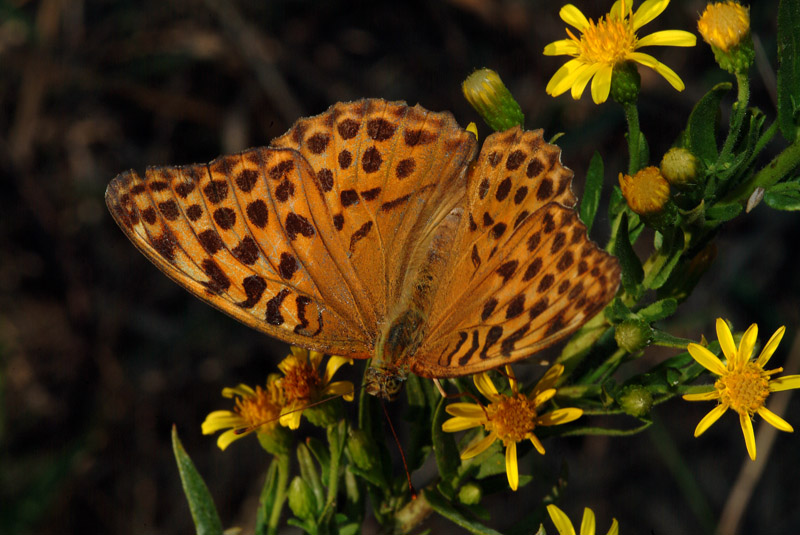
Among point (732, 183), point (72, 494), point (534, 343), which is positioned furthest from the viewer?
point (72, 494)

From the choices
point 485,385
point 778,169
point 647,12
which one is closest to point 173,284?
point 485,385

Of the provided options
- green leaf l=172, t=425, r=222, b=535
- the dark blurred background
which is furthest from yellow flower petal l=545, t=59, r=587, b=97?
the dark blurred background

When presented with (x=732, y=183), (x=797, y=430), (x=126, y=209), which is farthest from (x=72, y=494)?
(x=797, y=430)

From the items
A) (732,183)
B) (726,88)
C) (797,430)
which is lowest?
(797,430)

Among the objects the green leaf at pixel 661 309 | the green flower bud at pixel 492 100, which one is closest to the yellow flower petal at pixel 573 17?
the green flower bud at pixel 492 100

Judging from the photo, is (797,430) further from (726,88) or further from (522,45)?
(726,88)
